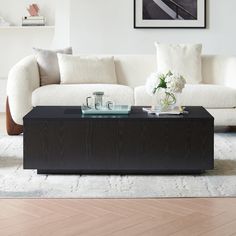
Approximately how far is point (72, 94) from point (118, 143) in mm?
1631

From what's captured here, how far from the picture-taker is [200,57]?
253 inches

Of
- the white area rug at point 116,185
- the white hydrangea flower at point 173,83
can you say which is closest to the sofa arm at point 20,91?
the white area rug at point 116,185

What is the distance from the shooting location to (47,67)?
243 inches

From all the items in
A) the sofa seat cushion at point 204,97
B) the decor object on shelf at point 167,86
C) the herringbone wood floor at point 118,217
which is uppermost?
the decor object on shelf at point 167,86

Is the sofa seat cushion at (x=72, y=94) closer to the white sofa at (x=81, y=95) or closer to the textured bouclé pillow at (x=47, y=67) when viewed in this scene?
the white sofa at (x=81, y=95)

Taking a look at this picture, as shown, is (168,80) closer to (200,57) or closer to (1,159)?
(1,159)

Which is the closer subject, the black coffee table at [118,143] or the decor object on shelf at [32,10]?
the black coffee table at [118,143]

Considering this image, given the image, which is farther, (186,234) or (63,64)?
(63,64)

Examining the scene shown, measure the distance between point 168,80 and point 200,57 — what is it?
2119 millimetres

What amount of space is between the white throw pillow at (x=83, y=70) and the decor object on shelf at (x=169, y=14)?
51.2 inches

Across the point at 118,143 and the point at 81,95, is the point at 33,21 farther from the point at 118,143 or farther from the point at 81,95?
the point at 118,143

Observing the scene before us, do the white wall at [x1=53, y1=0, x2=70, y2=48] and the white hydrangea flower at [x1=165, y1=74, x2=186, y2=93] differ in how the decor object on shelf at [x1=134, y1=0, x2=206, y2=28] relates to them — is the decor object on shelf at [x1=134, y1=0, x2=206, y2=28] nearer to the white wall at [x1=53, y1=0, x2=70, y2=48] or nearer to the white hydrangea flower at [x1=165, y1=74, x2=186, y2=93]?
the white wall at [x1=53, y1=0, x2=70, y2=48]

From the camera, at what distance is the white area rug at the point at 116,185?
3.80 meters

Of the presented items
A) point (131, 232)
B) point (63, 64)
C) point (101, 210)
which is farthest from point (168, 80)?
point (63, 64)
